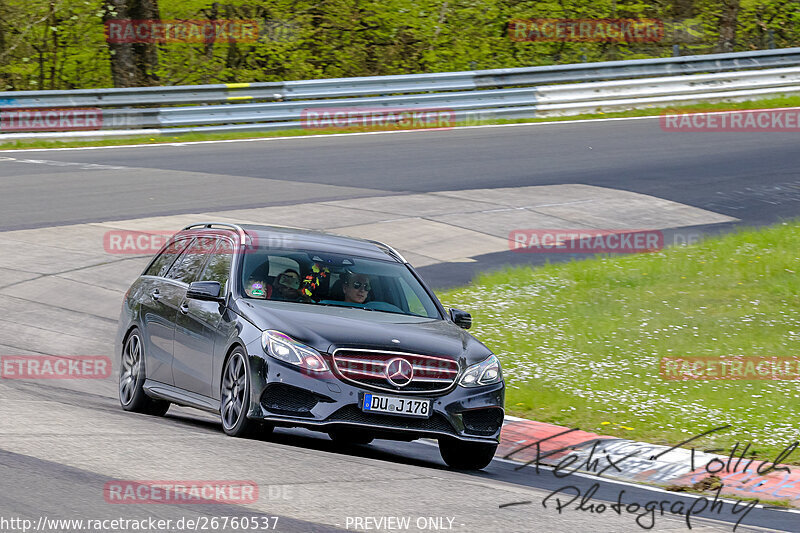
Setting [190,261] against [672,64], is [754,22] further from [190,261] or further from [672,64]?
[190,261]

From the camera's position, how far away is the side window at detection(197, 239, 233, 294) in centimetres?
959

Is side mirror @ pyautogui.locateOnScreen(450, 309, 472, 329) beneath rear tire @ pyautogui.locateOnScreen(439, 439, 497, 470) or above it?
above

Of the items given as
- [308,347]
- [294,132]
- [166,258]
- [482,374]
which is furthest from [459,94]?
[308,347]

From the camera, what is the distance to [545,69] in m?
28.1

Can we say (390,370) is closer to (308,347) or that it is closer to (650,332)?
(308,347)

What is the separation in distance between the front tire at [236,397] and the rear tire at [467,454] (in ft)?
4.72

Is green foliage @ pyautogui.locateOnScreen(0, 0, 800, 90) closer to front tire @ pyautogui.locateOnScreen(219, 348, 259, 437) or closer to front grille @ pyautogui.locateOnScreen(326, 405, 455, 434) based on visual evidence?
front tire @ pyautogui.locateOnScreen(219, 348, 259, 437)

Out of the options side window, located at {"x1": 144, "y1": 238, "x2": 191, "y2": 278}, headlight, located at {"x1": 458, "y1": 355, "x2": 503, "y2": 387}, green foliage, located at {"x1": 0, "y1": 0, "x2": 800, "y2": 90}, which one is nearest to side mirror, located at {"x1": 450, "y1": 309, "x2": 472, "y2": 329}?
headlight, located at {"x1": 458, "y1": 355, "x2": 503, "y2": 387}

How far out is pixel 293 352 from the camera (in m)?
8.37

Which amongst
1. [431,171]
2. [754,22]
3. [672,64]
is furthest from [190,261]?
[754,22]

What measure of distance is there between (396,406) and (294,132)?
753 inches

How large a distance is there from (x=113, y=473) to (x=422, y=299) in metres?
3.53

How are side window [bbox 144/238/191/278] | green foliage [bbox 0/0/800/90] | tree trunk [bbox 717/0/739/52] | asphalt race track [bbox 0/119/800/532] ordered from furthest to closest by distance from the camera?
tree trunk [bbox 717/0/739/52]
green foliage [bbox 0/0/800/90]
side window [bbox 144/238/191/278]
asphalt race track [bbox 0/119/800/532]

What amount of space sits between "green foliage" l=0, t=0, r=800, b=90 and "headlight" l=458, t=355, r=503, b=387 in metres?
23.5
